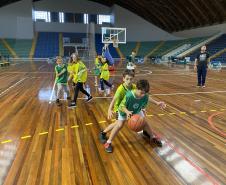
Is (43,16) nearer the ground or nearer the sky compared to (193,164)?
nearer the sky

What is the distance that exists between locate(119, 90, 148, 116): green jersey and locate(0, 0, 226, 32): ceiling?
79.5 feet

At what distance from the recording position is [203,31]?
31266 mm

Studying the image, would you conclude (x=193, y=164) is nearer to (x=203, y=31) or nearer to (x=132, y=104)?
(x=132, y=104)

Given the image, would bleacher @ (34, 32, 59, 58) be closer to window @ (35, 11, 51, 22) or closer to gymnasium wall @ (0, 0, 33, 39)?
gymnasium wall @ (0, 0, 33, 39)

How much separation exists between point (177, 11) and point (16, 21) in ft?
76.3

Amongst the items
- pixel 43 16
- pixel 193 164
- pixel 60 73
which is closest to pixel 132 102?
pixel 193 164

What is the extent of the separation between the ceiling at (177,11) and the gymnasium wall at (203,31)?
0.51 m

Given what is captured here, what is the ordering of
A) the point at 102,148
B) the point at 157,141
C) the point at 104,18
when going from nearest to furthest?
the point at 102,148 < the point at 157,141 < the point at 104,18

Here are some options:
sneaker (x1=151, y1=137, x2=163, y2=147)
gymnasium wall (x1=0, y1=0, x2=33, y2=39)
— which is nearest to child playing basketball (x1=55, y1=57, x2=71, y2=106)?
sneaker (x1=151, y1=137, x2=163, y2=147)

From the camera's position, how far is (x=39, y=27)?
127ft

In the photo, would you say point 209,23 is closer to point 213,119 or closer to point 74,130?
point 213,119

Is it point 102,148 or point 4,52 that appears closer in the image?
point 102,148

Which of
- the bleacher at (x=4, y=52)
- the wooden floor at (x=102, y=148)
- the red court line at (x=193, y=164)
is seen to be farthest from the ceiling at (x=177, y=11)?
the red court line at (x=193, y=164)

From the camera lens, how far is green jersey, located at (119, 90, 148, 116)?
4.17 meters
